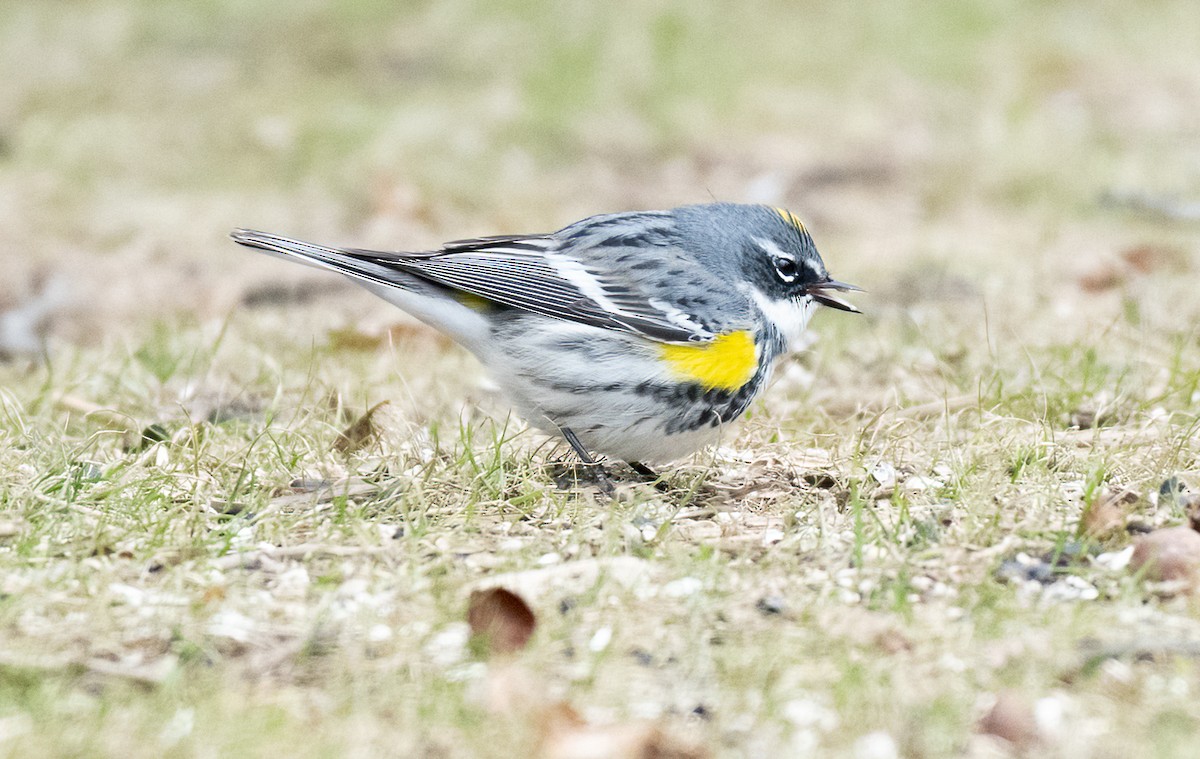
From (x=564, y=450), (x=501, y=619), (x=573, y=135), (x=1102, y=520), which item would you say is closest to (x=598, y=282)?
(x=564, y=450)

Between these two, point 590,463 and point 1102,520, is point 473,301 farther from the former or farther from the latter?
point 1102,520

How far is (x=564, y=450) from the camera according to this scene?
5465 mm

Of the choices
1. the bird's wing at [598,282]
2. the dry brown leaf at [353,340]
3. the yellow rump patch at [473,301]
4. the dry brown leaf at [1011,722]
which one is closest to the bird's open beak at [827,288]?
the bird's wing at [598,282]

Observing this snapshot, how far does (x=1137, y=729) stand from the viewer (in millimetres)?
3314

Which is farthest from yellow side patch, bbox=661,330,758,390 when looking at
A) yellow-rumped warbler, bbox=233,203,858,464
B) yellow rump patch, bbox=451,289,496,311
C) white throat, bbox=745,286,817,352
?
yellow rump patch, bbox=451,289,496,311

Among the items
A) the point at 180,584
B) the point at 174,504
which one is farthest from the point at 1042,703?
the point at 174,504

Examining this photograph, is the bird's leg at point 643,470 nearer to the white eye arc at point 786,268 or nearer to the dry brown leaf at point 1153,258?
the white eye arc at point 786,268

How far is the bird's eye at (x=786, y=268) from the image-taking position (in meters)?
5.34

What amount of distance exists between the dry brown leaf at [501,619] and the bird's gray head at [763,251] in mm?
1827

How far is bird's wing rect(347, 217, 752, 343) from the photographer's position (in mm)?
5043

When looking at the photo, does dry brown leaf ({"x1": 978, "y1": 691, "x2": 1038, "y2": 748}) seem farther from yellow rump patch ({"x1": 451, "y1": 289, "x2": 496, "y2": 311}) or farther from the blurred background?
the blurred background

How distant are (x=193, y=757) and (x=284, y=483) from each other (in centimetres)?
163

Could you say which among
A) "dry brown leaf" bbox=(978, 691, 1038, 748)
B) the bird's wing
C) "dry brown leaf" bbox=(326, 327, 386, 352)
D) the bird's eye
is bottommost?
"dry brown leaf" bbox=(978, 691, 1038, 748)

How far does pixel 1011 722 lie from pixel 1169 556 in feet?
3.22
